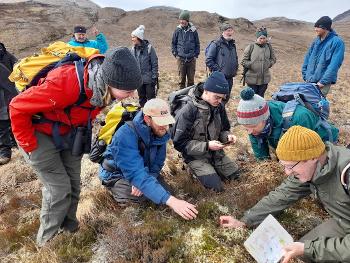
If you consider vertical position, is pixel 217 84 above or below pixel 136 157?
above

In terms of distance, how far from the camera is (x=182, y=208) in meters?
4.09

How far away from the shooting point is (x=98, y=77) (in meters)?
3.59

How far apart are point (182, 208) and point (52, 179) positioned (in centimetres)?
155

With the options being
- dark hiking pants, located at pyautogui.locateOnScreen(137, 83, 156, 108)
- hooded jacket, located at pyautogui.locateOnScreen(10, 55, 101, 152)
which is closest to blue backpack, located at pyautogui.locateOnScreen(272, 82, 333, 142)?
hooded jacket, located at pyautogui.locateOnScreen(10, 55, 101, 152)

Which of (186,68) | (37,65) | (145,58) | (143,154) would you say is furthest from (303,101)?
(186,68)

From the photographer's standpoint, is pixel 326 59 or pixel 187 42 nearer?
pixel 326 59

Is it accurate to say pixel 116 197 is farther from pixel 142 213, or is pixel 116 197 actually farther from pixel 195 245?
pixel 195 245

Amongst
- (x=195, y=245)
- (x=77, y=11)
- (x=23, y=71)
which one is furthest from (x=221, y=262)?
(x=77, y=11)

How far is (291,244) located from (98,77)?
2.44 metres

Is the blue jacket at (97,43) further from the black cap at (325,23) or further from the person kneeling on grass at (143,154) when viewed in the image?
the black cap at (325,23)

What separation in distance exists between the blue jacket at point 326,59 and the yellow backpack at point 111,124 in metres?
4.66

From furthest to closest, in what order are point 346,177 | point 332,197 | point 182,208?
point 182,208
point 332,197
point 346,177

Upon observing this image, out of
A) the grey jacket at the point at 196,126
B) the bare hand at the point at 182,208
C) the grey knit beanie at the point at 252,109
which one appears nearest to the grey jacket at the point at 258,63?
the grey jacket at the point at 196,126

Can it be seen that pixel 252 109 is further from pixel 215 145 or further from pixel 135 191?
pixel 135 191
